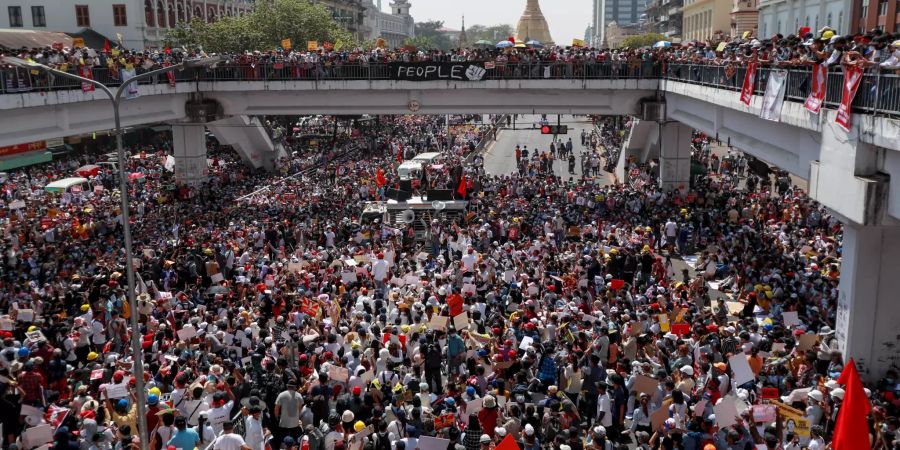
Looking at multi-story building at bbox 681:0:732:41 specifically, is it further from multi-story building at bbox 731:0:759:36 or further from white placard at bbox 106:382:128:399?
white placard at bbox 106:382:128:399

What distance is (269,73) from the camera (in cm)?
3319

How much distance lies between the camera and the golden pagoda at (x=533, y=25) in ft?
419

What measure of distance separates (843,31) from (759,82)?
39248 millimetres

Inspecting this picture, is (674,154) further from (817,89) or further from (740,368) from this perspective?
(740,368)

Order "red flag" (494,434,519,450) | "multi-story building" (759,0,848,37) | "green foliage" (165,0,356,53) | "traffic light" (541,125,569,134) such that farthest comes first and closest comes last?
"green foliage" (165,0,356,53), "multi-story building" (759,0,848,37), "traffic light" (541,125,569,134), "red flag" (494,434,519,450)

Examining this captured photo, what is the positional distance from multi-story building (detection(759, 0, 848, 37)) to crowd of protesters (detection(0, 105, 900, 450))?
30097 millimetres

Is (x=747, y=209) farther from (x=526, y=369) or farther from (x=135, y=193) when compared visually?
(x=135, y=193)

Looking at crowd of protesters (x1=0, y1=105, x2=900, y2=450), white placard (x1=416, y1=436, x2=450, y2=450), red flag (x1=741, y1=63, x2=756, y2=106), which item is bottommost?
crowd of protesters (x1=0, y1=105, x2=900, y2=450)

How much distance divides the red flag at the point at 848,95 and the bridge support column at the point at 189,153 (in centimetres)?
2764

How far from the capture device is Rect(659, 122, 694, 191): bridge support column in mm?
32406

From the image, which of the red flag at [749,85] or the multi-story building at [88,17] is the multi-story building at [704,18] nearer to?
the multi-story building at [88,17]

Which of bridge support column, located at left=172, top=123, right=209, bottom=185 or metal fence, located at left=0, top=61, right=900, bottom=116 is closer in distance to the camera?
metal fence, located at left=0, top=61, right=900, bottom=116

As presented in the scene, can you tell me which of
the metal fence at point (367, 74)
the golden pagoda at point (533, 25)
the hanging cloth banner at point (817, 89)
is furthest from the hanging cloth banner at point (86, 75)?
the golden pagoda at point (533, 25)

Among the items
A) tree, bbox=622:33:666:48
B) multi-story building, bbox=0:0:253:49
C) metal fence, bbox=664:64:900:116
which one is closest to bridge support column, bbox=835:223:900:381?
metal fence, bbox=664:64:900:116
